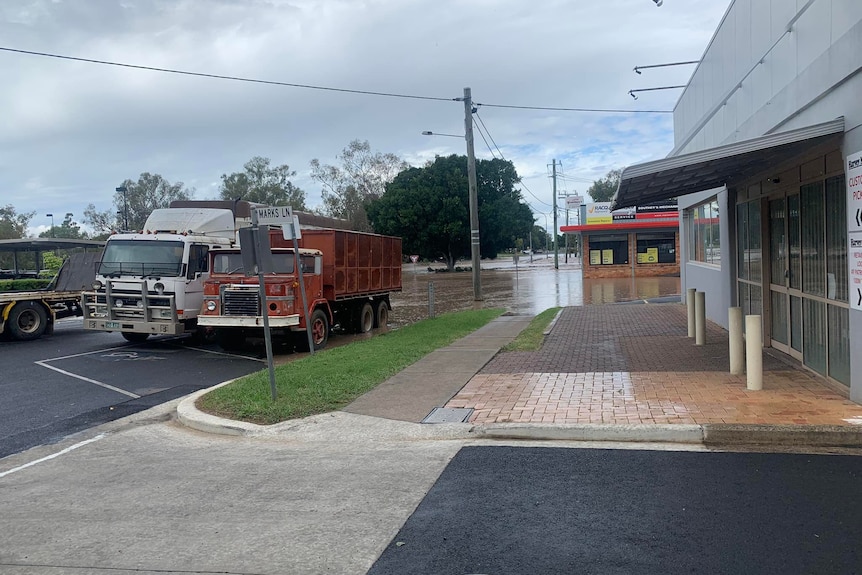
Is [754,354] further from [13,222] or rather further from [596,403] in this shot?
[13,222]

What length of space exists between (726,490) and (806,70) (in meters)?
5.42

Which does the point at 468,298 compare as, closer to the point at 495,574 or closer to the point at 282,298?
the point at 282,298

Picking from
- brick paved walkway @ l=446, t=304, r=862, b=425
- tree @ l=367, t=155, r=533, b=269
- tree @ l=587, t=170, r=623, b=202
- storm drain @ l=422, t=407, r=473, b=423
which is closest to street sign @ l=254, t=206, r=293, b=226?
brick paved walkway @ l=446, t=304, r=862, b=425

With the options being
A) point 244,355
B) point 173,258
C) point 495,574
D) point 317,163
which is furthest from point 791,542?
point 317,163

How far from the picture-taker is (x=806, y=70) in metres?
8.08

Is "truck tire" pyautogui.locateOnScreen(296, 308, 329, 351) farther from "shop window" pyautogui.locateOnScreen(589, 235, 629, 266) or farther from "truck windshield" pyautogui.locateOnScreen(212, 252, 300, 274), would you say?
"shop window" pyautogui.locateOnScreen(589, 235, 629, 266)

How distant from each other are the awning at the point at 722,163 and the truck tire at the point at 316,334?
6.62 meters

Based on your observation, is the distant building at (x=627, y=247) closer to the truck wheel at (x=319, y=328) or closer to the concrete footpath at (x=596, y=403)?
the truck wheel at (x=319, y=328)

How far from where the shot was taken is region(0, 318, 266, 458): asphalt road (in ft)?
28.0

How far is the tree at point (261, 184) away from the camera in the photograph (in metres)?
77.9

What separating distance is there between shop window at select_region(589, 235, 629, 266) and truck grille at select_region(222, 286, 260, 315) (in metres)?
33.4

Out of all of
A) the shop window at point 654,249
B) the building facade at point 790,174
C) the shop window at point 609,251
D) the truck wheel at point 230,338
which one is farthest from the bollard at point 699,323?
the shop window at point 654,249

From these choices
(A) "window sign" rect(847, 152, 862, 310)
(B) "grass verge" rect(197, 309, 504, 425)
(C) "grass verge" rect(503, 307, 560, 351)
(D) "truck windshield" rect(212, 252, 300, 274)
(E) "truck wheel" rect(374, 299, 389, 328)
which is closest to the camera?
(A) "window sign" rect(847, 152, 862, 310)

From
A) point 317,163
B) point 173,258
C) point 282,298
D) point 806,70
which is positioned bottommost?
point 282,298
